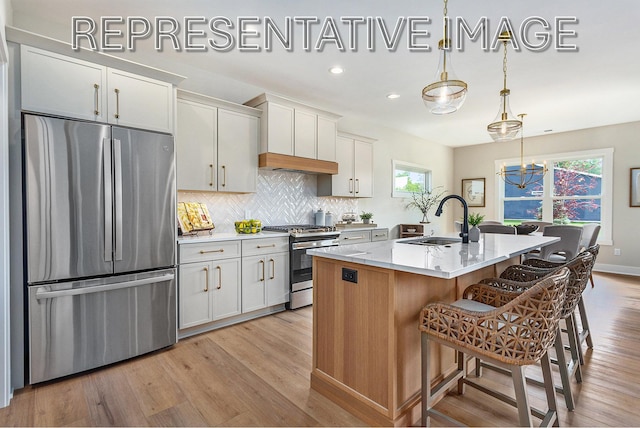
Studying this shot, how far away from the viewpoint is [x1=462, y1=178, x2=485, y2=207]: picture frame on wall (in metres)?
7.42

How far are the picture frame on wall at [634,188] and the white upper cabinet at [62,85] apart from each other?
25.3 feet

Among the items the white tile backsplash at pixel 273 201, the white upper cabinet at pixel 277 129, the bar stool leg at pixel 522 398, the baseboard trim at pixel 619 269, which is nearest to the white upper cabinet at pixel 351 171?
the white tile backsplash at pixel 273 201

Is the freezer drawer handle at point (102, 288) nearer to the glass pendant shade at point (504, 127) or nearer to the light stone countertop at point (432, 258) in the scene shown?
the light stone countertop at point (432, 258)

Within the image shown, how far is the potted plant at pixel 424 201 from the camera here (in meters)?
6.65


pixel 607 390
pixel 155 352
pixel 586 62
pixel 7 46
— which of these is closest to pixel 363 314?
pixel 607 390

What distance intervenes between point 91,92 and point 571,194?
7.65 meters

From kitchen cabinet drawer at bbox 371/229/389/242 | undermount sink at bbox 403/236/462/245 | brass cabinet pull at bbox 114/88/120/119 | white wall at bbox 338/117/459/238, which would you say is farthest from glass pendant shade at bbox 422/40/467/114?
white wall at bbox 338/117/459/238

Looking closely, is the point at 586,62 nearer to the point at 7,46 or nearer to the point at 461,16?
the point at 461,16

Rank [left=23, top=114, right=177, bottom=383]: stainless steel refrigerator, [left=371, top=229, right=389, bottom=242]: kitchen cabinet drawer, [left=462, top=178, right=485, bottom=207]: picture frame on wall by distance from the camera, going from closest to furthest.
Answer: [left=23, top=114, right=177, bottom=383]: stainless steel refrigerator → [left=371, top=229, right=389, bottom=242]: kitchen cabinet drawer → [left=462, top=178, right=485, bottom=207]: picture frame on wall

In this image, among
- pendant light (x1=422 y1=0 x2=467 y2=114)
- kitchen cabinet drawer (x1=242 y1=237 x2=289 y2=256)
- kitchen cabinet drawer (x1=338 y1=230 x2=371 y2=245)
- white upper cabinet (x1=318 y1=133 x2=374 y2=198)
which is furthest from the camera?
white upper cabinet (x1=318 y1=133 x2=374 y2=198)

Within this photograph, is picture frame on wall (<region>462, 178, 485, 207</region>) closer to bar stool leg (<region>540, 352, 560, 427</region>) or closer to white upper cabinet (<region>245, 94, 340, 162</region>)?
white upper cabinet (<region>245, 94, 340, 162</region>)

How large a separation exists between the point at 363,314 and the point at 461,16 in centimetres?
244

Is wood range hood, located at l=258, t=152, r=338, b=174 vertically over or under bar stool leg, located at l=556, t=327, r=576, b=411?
over

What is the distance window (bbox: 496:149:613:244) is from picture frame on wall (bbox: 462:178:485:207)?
1.91 ft
